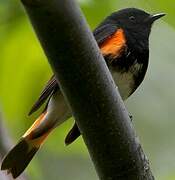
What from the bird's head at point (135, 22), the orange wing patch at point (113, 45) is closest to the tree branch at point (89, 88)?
the orange wing patch at point (113, 45)

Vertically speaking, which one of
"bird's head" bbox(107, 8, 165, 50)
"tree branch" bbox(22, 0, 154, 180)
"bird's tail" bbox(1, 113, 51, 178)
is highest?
"tree branch" bbox(22, 0, 154, 180)

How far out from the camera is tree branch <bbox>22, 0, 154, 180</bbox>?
3.68ft

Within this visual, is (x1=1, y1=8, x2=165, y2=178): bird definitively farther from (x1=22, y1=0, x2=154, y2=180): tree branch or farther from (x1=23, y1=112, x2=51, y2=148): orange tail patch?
(x1=22, y1=0, x2=154, y2=180): tree branch

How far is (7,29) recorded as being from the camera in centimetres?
189

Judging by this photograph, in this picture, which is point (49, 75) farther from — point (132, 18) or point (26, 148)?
point (132, 18)

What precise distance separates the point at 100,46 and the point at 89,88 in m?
1.42

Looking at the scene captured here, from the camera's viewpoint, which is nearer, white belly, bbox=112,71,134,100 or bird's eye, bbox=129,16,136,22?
white belly, bbox=112,71,134,100

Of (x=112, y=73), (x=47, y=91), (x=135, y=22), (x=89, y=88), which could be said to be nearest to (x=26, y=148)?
(x=47, y=91)

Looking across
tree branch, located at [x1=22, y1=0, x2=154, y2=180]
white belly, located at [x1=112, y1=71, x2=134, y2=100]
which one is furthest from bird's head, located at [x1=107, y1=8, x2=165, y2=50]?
tree branch, located at [x1=22, y1=0, x2=154, y2=180]

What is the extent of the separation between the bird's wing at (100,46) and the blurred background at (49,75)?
26 millimetres

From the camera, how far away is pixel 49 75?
2.29 meters

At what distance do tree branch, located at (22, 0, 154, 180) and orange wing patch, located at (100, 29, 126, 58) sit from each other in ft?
4.07

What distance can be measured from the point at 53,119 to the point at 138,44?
1.78 ft

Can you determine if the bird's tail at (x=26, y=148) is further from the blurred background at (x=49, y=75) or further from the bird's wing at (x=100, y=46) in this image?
the bird's wing at (x=100, y=46)
